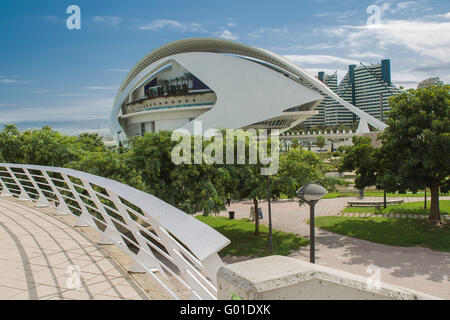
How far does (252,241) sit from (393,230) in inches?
232

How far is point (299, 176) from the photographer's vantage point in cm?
1322

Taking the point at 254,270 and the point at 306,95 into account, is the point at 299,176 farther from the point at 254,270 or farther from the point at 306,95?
the point at 306,95

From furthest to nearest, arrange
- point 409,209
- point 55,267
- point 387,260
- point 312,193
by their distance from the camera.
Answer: point 409,209 < point 387,260 < point 312,193 < point 55,267

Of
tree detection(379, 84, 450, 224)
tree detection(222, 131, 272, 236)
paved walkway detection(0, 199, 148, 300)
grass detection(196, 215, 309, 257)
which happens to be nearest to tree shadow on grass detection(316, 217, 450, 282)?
grass detection(196, 215, 309, 257)

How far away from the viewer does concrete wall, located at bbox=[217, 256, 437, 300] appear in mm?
1540

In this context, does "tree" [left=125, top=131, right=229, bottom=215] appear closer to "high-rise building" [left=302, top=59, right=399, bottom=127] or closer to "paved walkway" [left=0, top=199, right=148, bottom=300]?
"paved walkway" [left=0, top=199, right=148, bottom=300]

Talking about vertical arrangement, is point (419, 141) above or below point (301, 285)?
above

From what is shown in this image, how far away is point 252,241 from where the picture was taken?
13.8 meters

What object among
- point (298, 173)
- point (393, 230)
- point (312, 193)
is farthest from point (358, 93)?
point (312, 193)

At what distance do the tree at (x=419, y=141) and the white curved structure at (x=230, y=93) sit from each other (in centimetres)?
2142

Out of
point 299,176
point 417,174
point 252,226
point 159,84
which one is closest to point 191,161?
point 299,176

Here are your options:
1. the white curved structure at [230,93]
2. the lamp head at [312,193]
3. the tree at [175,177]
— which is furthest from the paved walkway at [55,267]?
the white curved structure at [230,93]

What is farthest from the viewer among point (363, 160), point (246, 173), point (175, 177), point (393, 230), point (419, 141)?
point (363, 160)

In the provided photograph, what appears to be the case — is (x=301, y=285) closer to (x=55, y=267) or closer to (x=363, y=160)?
(x=55, y=267)
